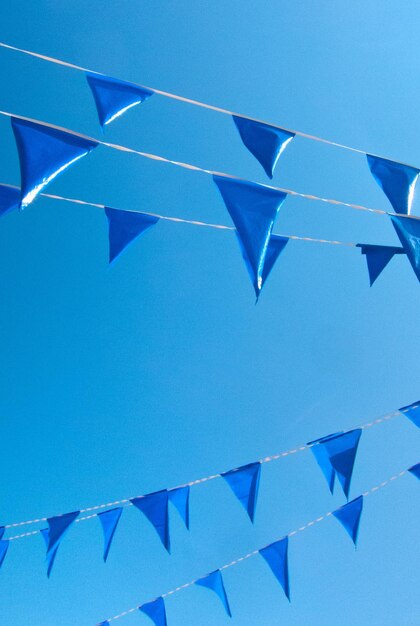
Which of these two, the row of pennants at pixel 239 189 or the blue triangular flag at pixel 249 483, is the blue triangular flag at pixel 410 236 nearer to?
the row of pennants at pixel 239 189

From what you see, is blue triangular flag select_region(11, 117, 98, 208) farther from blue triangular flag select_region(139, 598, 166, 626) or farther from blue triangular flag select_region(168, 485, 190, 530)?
blue triangular flag select_region(139, 598, 166, 626)

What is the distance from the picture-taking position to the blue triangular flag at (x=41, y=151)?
262 centimetres

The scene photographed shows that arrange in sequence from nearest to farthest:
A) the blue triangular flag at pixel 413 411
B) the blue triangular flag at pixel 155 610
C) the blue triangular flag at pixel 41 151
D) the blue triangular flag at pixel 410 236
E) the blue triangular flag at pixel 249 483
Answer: the blue triangular flag at pixel 41 151
the blue triangular flag at pixel 410 236
the blue triangular flag at pixel 413 411
the blue triangular flag at pixel 249 483
the blue triangular flag at pixel 155 610

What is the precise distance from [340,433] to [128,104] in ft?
10.1

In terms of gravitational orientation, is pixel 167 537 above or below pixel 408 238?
below

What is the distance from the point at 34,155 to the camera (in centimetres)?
266

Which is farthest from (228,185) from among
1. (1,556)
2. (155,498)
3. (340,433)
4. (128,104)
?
(1,556)

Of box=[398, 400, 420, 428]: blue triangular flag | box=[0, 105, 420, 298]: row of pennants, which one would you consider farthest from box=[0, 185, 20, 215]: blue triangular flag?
box=[398, 400, 420, 428]: blue triangular flag

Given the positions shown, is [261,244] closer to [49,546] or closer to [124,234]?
[124,234]

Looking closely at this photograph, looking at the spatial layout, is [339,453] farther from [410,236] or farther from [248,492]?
[410,236]

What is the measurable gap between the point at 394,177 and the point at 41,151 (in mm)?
2149

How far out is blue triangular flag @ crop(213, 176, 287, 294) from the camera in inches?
115

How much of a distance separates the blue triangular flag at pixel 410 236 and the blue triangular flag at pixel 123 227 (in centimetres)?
161

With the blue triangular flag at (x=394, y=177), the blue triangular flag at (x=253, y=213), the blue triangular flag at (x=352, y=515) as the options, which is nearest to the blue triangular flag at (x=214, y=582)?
the blue triangular flag at (x=352, y=515)
